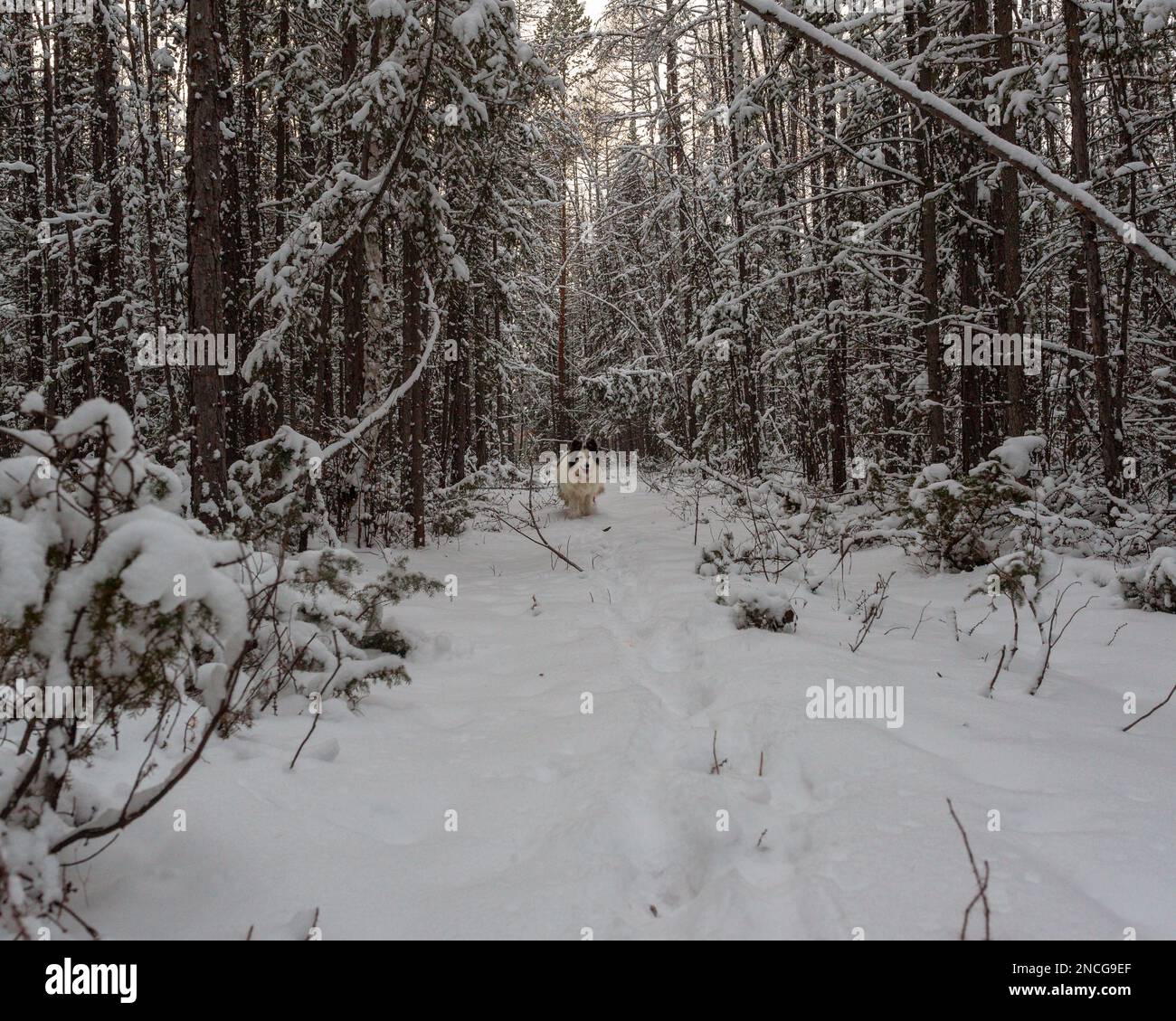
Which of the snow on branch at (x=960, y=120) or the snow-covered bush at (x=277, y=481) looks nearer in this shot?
the snow on branch at (x=960, y=120)

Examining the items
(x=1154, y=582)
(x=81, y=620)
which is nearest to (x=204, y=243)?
(x=81, y=620)

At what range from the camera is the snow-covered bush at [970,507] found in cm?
595

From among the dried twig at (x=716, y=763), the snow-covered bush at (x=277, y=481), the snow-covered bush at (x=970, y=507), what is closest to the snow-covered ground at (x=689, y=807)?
the dried twig at (x=716, y=763)

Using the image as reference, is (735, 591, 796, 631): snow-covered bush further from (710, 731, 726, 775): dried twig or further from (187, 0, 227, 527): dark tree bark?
(187, 0, 227, 527): dark tree bark

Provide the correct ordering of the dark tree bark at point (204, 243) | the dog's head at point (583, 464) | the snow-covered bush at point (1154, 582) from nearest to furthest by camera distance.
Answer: the snow-covered bush at point (1154, 582), the dark tree bark at point (204, 243), the dog's head at point (583, 464)

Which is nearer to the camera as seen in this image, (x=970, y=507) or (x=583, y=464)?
(x=970, y=507)

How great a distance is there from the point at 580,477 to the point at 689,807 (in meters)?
11.3

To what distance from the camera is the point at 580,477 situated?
13656 mm

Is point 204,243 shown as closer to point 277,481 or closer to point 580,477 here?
point 277,481

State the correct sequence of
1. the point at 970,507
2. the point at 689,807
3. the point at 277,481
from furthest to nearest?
the point at 970,507
the point at 277,481
the point at 689,807

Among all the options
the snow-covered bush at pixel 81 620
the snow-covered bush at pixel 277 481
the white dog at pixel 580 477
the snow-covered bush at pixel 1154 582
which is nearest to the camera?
the snow-covered bush at pixel 81 620

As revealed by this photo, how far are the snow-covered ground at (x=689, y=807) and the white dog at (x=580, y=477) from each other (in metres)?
9.05

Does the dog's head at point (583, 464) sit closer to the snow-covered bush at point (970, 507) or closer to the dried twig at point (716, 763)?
the snow-covered bush at point (970, 507)

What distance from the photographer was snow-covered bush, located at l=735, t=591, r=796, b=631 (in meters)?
4.76
